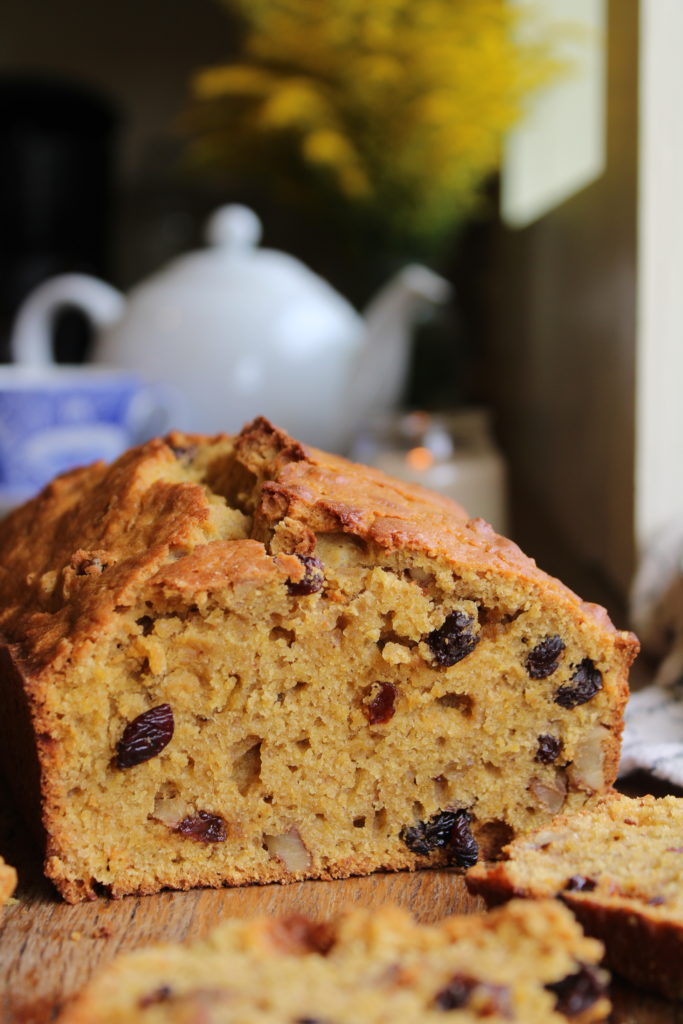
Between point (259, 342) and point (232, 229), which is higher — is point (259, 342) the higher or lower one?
the lower one

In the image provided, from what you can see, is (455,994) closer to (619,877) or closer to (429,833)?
(619,877)

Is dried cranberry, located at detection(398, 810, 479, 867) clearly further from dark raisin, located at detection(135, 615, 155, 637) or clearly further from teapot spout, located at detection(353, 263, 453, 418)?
teapot spout, located at detection(353, 263, 453, 418)

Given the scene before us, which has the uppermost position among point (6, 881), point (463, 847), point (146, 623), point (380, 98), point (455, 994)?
point (380, 98)

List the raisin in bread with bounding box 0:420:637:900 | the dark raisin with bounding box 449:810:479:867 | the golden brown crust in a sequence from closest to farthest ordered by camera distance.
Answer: the golden brown crust, the raisin in bread with bounding box 0:420:637:900, the dark raisin with bounding box 449:810:479:867

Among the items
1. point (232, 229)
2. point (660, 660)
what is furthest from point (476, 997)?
point (232, 229)

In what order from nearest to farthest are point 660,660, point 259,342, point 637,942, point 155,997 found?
point 155,997, point 637,942, point 660,660, point 259,342

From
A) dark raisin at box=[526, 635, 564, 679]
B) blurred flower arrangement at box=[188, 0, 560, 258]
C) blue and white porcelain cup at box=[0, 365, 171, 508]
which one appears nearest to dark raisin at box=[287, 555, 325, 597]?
dark raisin at box=[526, 635, 564, 679]

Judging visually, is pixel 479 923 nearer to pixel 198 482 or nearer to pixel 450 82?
pixel 198 482
